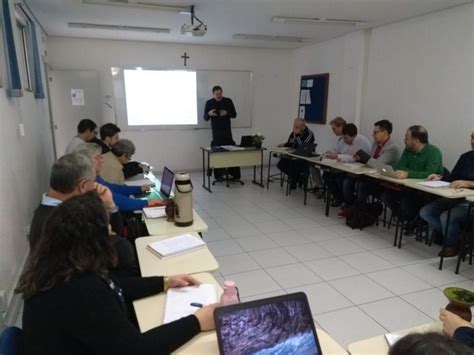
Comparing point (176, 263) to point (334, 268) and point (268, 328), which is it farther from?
point (334, 268)

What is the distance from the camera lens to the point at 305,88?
7.14 m

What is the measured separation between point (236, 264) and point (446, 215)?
2104mm

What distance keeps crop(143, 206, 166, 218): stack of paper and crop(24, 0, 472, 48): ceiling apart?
2547 mm

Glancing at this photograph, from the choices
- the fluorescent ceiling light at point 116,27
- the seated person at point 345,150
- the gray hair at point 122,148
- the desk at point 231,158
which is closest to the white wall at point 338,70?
the seated person at point 345,150

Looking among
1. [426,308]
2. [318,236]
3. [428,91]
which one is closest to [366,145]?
[428,91]

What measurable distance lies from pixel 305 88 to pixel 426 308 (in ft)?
17.6

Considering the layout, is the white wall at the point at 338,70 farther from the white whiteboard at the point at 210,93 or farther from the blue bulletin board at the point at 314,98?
the white whiteboard at the point at 210,93

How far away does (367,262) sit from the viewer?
11.1 ft

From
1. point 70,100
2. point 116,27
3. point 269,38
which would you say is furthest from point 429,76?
point 70,100

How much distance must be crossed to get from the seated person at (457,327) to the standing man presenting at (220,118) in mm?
5501

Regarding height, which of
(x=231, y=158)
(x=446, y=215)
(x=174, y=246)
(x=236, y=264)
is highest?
(x=174, y=246)

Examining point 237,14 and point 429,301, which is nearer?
point 429,301

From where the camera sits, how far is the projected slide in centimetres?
660

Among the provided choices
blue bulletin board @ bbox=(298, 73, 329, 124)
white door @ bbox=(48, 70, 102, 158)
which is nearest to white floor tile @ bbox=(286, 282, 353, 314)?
blue bulletin board @ bbox=(298, 73, 329, 124)
